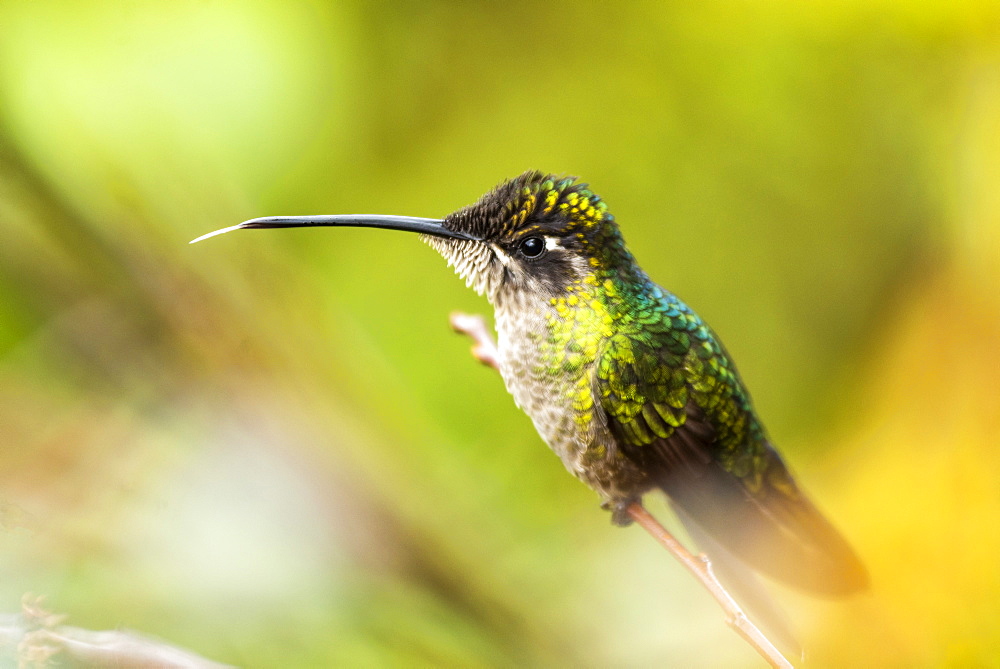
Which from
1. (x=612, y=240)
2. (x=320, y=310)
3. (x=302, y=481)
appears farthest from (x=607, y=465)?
(x=320, y=310)

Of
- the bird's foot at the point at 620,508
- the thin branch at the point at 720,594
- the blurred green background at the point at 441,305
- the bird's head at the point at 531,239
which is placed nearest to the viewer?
the thin branch at the point at 720,594

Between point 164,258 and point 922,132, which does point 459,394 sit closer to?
point 164,258

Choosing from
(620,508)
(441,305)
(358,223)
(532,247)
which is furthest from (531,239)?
(441,305)

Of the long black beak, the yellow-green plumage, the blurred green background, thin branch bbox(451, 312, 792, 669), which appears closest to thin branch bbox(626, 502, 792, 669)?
thin branch bbox(451, 312, 792, 669)

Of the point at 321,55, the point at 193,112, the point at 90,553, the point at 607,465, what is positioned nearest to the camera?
the point at 607,465

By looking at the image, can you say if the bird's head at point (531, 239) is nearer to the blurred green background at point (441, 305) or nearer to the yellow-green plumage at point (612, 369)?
the yellow-green plumage at point (612, 369)

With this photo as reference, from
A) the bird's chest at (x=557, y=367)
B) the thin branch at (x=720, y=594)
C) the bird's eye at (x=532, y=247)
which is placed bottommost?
the thin branch at (x=720, y=594)

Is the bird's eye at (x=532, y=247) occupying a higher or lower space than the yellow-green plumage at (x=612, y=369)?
higher

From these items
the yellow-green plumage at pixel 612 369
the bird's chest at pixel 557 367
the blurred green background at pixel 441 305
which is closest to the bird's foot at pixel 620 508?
the yellow-green plumage at pixel 612 369
